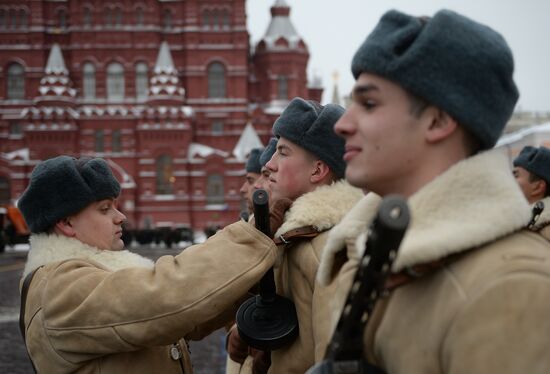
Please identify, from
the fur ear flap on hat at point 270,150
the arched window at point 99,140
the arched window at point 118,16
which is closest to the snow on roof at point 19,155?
the arched window at point 99,140

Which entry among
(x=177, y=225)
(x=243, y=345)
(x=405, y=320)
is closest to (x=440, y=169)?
(x=405, y=320)

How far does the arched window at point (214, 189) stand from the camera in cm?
3816

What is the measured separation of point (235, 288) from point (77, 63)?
41.0 meters

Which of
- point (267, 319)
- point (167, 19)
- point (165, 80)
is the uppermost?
point (167, 19)

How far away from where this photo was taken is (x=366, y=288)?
52.9 inches

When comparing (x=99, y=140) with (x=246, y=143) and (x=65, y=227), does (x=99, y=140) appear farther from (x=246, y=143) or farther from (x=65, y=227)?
(x=65, y=227)

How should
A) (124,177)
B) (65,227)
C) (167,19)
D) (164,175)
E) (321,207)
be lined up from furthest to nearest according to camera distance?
(167,19), (164,175), (124,177), (65,227), (321,207)

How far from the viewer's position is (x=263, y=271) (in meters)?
2.32

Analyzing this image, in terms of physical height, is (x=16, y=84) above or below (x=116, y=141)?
above

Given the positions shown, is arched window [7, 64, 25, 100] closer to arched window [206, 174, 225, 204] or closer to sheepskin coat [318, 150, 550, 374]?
arched window [206, 174, 225, 204]

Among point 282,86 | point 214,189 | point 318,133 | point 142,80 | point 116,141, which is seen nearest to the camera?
point 318,133

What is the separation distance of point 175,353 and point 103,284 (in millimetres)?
562

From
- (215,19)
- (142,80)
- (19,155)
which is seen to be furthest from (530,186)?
(215,19)

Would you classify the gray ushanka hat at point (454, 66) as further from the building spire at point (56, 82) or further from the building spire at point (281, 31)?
the building spire at point (281, 31)
